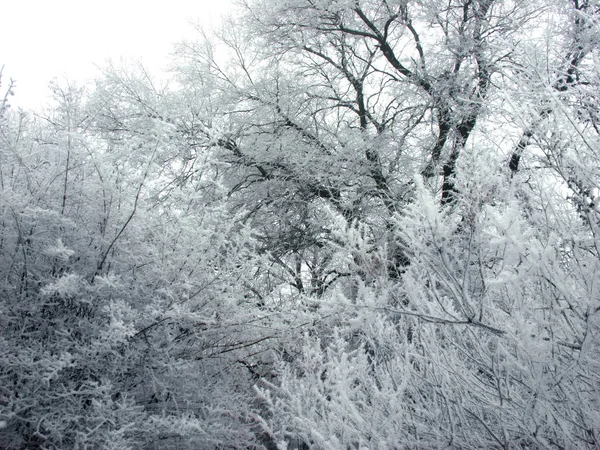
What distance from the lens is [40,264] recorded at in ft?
10.5

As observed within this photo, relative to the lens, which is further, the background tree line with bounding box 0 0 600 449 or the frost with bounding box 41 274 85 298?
the frost with bounding box 41 274 85 298

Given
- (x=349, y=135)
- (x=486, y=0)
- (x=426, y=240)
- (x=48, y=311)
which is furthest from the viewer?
(x=349, y=135)

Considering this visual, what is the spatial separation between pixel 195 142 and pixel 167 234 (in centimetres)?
412

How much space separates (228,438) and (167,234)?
1.51 m

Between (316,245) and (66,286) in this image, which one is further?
(316,245)

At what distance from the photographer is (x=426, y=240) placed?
1.47 m

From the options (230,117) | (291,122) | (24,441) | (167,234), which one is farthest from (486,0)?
(24,441)

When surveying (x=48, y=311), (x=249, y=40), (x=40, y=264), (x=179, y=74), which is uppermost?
(x=249, y=40)

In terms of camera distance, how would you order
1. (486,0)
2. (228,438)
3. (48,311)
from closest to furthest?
1. (48,311)
2. (228,438)
3. (486,0)

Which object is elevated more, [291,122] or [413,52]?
[413,52]

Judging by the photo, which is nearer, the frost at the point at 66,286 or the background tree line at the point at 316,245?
the background tree line at the point at 316,245

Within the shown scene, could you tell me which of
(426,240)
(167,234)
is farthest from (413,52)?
(426,240)

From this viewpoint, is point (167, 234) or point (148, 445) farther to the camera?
point (167, 234)

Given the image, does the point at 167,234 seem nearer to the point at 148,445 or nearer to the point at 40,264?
the point at 40,264
